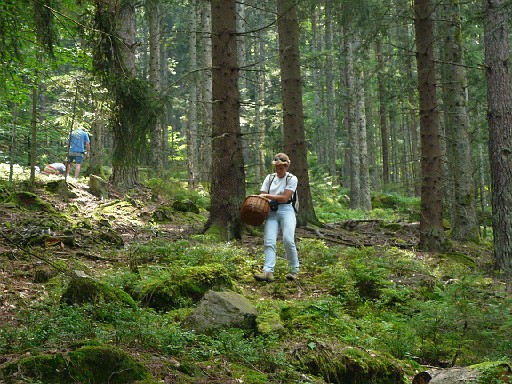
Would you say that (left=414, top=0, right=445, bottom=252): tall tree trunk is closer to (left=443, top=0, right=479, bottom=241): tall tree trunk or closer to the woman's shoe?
(left=443, top=0, right=479, bottom=241): tall tree trunk

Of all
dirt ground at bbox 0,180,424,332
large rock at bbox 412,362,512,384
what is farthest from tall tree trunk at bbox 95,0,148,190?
large rock at bbox 412,362,512,384

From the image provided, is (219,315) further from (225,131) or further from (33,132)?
(33,132)

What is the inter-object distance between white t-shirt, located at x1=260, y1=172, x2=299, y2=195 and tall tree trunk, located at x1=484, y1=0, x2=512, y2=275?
14.4 feet

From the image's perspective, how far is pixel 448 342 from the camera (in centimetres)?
640

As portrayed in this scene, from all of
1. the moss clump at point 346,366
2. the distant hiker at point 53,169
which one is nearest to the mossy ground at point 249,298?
the moss clump at point 346,366

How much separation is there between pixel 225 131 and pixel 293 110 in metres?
3.02

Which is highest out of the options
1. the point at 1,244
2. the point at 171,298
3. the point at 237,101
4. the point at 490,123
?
the point at 237,101

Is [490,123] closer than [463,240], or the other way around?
[490,123]

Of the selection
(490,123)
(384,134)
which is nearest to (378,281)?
(490,123)

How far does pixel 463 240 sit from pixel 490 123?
5595 mm

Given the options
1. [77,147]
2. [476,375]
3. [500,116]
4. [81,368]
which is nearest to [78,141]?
[77,147]

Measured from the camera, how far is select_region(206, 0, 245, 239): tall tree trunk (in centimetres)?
1129

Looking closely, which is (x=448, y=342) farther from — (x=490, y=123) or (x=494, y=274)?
(x=490, y=123)

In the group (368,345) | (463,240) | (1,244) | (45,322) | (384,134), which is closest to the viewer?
(45,322)
